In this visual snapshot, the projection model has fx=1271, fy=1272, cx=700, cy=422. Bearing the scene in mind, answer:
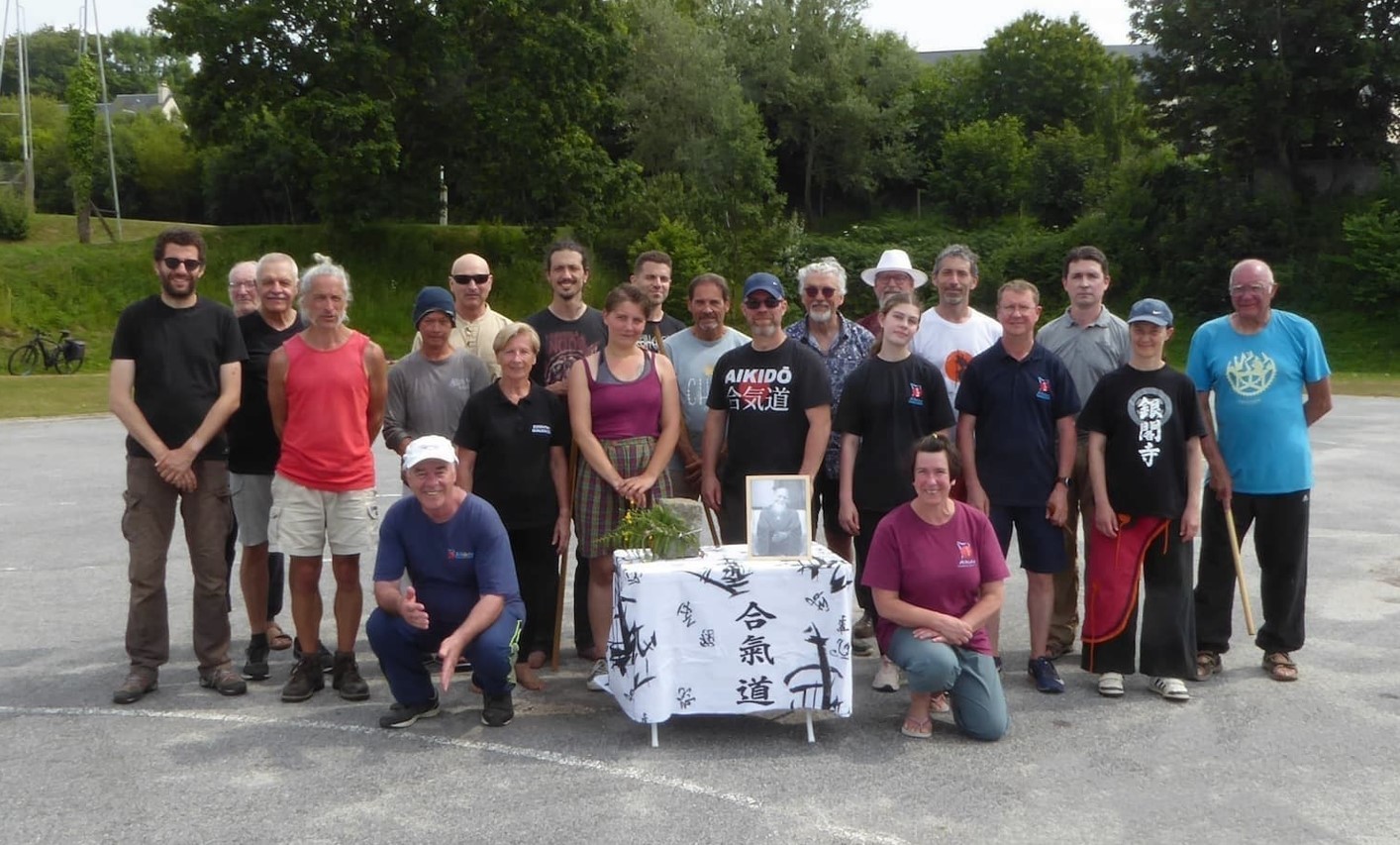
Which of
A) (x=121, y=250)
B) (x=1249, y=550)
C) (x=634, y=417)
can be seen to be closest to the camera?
(x=634, y=417)

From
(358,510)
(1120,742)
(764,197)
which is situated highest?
(764,197)

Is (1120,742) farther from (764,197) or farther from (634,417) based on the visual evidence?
(764,197)

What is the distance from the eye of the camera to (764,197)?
141 ft

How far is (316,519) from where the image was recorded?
570cm

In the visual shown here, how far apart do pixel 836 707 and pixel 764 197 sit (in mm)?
38918

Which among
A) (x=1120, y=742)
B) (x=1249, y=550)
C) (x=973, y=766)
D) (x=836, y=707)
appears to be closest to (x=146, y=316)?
(x=836, y=707)

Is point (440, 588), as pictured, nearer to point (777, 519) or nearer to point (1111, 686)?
point (777, 519)

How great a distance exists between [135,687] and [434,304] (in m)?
2.17

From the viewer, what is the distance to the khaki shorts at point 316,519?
5.65 m

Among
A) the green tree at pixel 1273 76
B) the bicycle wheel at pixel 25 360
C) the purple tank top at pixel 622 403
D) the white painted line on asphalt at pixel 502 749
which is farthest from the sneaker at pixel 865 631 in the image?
the green tree at pixel 1273 76

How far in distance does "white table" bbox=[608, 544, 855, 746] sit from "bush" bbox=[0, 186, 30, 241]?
36.9 m

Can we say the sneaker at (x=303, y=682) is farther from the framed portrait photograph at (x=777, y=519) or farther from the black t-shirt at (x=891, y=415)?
the black t-shirt at (x=891, y=415)

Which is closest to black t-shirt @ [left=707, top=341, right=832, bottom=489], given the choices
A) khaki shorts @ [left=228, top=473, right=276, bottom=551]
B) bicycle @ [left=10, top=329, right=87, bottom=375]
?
khaki shorts @ [left=228, top=473, right=276, bottom=551]

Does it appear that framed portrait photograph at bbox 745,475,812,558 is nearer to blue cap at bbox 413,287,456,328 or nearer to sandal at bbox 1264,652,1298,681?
blue cap at bbox 413,287,456,328
